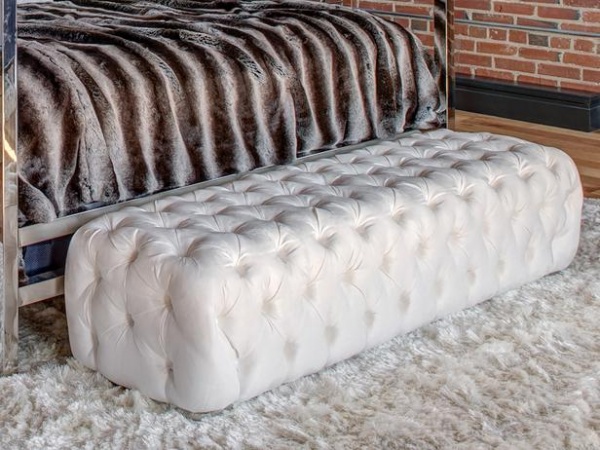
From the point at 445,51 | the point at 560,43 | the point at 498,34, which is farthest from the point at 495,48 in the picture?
the point at 445,51

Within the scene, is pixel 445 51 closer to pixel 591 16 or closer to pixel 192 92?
pixel 192 92

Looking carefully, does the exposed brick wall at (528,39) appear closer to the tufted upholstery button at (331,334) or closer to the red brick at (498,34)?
the red brick at (498,34)

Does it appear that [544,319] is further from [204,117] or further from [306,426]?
[204,117]

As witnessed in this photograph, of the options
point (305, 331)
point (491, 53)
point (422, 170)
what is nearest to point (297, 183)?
point (422, 170)

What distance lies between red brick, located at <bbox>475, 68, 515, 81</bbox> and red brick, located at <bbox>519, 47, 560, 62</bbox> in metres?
0.12

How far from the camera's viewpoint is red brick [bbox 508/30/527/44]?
16.5 ft

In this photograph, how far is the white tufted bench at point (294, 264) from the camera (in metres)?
2.10

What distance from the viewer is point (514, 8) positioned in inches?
197

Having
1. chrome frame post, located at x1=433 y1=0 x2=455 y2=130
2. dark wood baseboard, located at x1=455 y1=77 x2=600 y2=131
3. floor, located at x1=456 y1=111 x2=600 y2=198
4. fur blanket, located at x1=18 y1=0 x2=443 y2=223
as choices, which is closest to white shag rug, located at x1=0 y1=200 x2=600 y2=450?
fur blanket, located at x1=18 y1=0 x2=443 y2=223

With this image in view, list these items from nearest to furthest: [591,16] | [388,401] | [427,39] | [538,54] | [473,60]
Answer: [388,401] → [591,16] → [538,54] → [473,60] → [427,39]

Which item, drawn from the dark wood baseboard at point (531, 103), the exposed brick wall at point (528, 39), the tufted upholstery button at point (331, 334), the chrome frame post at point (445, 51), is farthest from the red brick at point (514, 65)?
the tufted upholstery button at point (331, 334)

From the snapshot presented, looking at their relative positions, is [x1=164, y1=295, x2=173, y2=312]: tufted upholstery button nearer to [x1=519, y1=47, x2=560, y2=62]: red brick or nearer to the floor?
the floor

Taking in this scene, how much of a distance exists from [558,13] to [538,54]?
8.5 inches

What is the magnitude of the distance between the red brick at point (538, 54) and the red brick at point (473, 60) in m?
0.19
